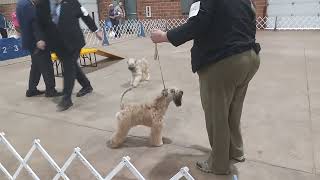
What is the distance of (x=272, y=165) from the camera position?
273 cm

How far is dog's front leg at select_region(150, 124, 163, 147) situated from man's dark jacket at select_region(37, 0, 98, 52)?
66.8 inches

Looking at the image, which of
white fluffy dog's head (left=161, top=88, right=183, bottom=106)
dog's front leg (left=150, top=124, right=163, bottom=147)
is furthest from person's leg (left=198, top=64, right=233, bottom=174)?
dog's front leg (left=150, top=124, right=163, bottom=147)

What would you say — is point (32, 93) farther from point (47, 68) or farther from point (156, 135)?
point (156, 135)

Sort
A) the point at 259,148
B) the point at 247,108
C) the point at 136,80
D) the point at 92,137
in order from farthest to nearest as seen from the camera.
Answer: the point at 136,80, the point at 247,108, the point at 92,137, the point at 259,148

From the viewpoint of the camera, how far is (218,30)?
2176 mm

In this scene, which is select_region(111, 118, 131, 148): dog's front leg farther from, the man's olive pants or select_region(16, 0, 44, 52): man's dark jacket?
select_region(16, 0, 44, 52): man's dark jacket

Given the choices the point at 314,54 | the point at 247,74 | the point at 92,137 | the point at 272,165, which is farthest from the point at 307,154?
the point at 314,54

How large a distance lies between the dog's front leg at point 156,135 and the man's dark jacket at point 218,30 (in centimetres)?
88

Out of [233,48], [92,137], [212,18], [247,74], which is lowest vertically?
[92,137]

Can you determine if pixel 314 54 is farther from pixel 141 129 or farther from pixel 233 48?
pixel 233 48

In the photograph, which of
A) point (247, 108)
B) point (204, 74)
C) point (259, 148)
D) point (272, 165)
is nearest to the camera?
point (204, 74)

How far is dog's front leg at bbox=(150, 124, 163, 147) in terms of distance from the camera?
118 inches

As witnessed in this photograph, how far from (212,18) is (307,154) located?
4.88 feet

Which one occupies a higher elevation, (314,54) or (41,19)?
(41,19)
